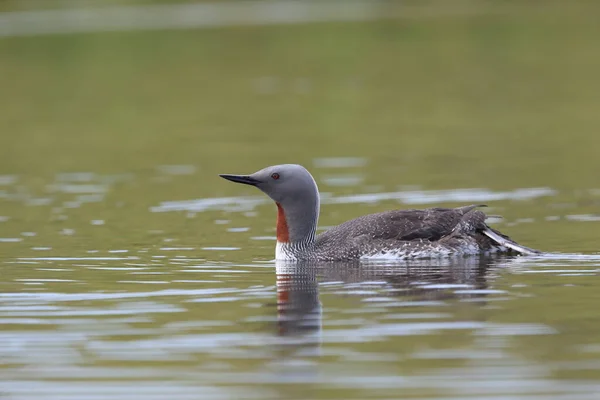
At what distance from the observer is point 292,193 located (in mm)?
10430

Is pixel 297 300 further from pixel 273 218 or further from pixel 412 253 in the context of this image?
pixel 273 218

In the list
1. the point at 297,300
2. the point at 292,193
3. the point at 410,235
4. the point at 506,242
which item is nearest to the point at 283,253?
the point at 292,193

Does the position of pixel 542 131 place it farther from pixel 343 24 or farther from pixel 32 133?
pixel 343 24

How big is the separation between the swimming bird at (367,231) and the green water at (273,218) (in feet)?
0.71

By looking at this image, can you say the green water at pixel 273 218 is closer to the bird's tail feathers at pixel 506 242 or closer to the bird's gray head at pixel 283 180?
the bird's tail feathers at pixel 506 242

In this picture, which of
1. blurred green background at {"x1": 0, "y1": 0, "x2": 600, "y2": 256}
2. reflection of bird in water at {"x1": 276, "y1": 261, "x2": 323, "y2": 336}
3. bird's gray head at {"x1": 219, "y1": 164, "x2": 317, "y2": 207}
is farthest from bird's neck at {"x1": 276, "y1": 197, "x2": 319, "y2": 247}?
blurred green background at {"x1": 0, "y1": 0, "x2": 600, "y2": 256}

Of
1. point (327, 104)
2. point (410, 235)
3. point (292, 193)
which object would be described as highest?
point (327, 104)

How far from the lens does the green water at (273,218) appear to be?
22.4 ft

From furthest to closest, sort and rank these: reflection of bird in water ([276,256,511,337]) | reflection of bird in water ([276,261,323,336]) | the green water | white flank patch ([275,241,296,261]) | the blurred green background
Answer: the blurred green background
white flank patch ([275,241,296,261])
reflection of bird in water ([276,256,511,337])
reflection of bird in water ([276,261,323,336])
the green water

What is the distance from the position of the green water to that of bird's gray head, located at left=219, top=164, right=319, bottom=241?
1.08 ft

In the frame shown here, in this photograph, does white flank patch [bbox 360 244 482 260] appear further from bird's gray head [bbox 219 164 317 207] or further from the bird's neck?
bird's gray head [bbox 219 164 317 207]

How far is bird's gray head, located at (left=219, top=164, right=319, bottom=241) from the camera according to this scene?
10375 mm

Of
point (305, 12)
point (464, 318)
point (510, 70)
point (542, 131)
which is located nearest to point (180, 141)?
point (542, 131)

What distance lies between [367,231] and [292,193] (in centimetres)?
61
